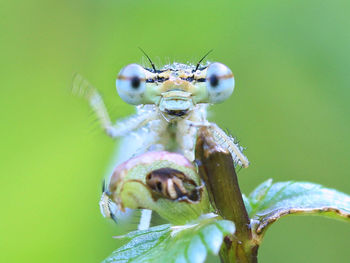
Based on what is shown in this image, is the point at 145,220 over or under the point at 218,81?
under

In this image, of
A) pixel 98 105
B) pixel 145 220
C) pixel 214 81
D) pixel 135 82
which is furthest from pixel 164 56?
pixel 214 81

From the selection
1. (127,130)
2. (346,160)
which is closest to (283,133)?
(346,160)

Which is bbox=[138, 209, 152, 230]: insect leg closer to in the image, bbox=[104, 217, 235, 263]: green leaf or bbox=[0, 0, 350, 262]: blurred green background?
bbox=[104, 217, 235, 263]: green leaf

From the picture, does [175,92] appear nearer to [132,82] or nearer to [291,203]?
[132,82]

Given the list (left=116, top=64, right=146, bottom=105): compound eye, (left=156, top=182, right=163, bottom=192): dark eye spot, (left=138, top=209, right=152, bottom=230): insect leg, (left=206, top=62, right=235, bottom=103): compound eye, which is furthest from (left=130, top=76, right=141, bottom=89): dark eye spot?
(left=156, top=182, right=163, bottom=192): dark eye spot

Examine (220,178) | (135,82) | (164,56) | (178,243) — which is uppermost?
(164,56)

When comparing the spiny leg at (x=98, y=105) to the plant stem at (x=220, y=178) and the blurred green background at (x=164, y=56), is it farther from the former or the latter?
the plant stem at (x=220, y=178)
